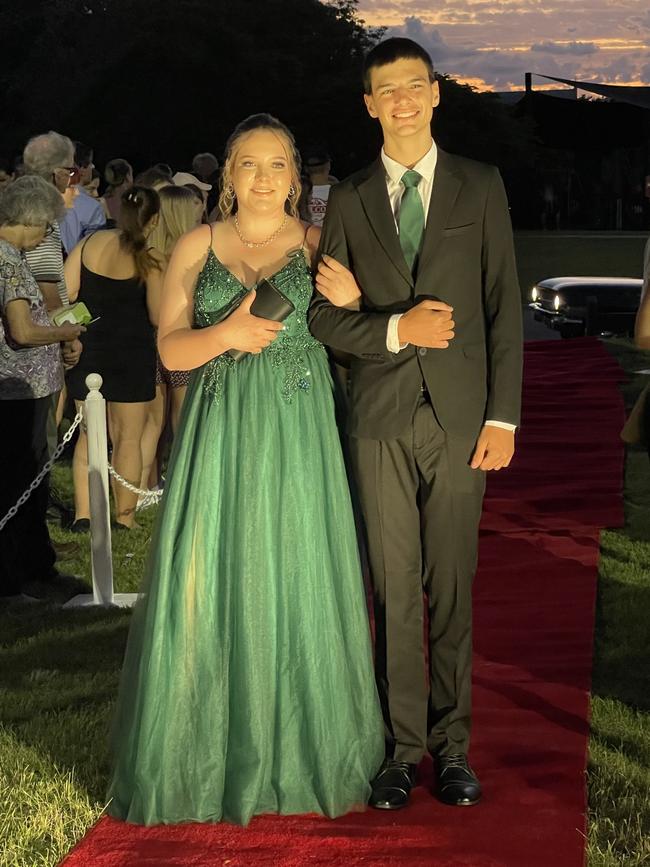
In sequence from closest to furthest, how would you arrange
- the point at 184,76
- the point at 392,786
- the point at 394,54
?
1. the point at 394,54
2. the point at 392,786
3. the point at 184,76

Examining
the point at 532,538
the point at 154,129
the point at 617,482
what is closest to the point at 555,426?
the point at 617,482

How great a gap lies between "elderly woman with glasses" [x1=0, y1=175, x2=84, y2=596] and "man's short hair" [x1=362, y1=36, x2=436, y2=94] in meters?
3.29

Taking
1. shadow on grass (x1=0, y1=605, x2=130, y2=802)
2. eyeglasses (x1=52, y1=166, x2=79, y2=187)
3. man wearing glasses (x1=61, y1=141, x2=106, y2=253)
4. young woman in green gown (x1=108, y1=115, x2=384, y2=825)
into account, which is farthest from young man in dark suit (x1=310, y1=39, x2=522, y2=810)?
man wearing glasses (x1=61, y1=141, x2=106, y2=253)

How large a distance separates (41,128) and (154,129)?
7202 mm

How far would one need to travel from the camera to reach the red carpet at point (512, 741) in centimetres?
415

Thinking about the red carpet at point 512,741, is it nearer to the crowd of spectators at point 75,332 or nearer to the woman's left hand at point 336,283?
the woman's left hand at point 336,283

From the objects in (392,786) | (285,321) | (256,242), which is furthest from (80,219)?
(392,786)

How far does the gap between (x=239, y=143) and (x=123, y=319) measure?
14.3 ft

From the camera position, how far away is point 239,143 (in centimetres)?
439

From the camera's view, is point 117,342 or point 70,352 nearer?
point 70,352

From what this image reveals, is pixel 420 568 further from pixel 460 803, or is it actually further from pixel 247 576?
pixel 460 803

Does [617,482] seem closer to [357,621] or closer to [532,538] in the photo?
[532,538]

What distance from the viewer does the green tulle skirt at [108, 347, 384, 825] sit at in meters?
4.38

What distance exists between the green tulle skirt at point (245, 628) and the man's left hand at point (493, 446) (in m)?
0.47
